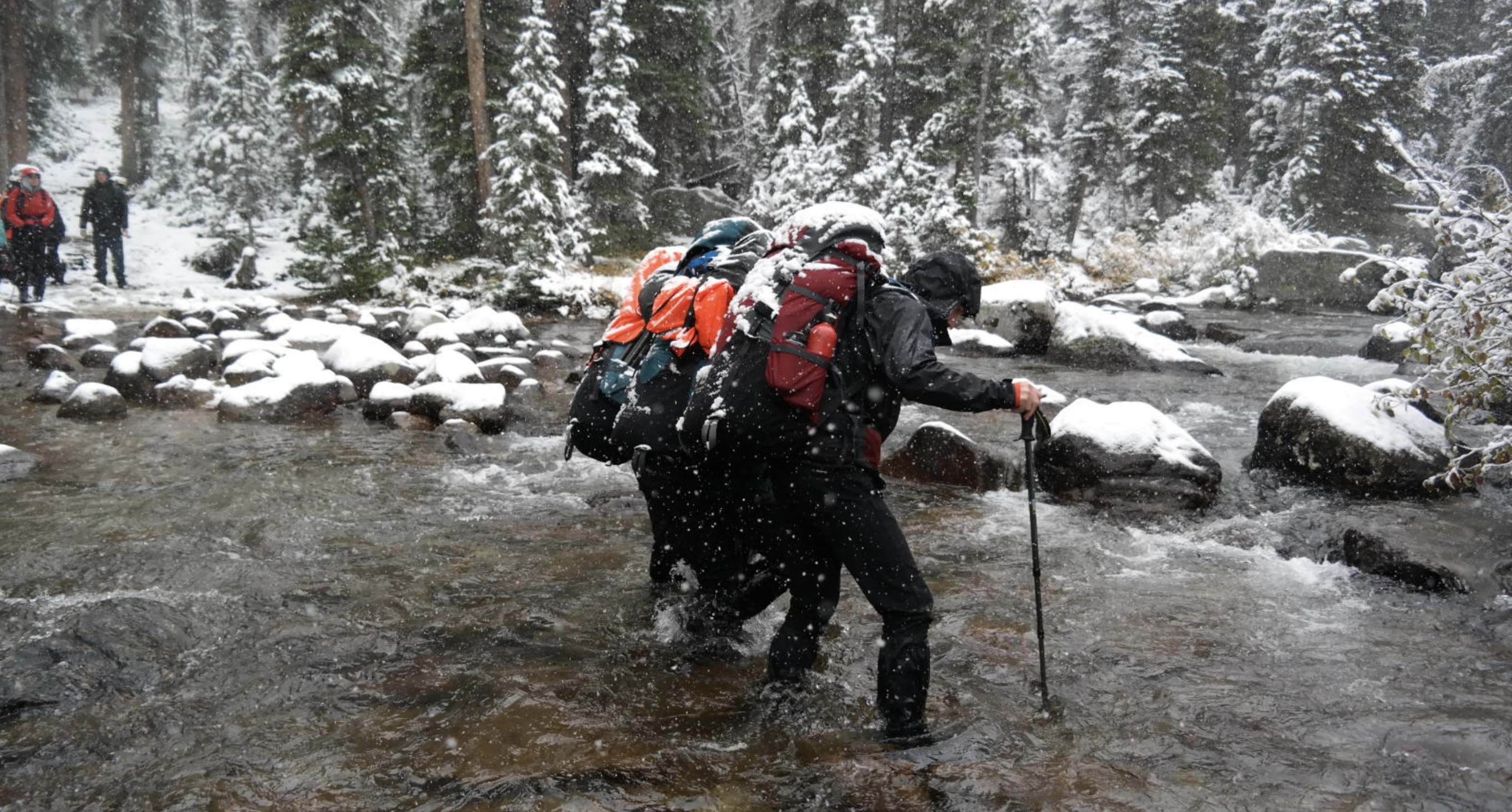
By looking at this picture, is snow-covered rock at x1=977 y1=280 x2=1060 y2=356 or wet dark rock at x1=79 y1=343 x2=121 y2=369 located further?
snow-covered rock at x1=977 y1=280 x2=1060 y2=356

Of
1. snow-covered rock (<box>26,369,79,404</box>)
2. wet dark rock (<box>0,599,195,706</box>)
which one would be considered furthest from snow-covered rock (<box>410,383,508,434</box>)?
wet dark rock (<box>0,599,195,706</box>)

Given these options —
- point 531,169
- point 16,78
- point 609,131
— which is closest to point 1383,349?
point 531,169

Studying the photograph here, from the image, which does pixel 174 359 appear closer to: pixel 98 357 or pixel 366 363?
pixel 98 357

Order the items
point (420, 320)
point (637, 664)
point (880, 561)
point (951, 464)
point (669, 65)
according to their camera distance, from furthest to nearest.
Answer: point (669, 65) → point (420, 320) → point (951, 464) → point (637, 664) → point (880, 561)

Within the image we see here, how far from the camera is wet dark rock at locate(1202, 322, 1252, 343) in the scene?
17.6 m

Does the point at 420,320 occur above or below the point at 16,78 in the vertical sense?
below

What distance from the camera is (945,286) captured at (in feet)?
11.5

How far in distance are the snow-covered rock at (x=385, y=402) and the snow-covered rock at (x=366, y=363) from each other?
3.54ft

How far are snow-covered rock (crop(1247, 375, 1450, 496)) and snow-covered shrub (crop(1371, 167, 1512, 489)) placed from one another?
94cm

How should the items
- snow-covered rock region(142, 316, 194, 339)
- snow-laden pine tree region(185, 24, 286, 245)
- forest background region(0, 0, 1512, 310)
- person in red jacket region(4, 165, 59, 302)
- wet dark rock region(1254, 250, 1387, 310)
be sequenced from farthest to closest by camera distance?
1. snow-laden pine tree region(185, 24, 286, 245)
2. wet dark rock region(1254, 250, 1387, 310)
3. forest background region(0, 0, 1512, 310)
4. person in red jacket region(4, 165, 59, 302)
5. snow-covered rock region(142, 316, 194, 339)

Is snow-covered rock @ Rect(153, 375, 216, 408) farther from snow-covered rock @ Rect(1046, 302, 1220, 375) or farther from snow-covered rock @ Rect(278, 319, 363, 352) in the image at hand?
snow-covered rock @ Rect(1046, 302, 1220, 375)

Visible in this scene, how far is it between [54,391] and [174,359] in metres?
1.42

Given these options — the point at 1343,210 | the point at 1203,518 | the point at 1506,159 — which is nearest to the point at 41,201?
the point at 1203,518

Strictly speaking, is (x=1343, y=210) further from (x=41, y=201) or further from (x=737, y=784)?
(x=41, y=201)
